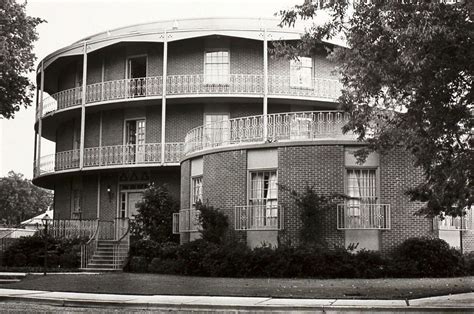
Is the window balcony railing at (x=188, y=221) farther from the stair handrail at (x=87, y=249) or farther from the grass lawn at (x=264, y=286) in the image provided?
the grass lawn at (x=264, y=286)

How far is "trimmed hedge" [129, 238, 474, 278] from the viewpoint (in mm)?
19125

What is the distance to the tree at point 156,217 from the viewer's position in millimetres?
26484

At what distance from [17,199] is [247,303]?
7274 centimetres

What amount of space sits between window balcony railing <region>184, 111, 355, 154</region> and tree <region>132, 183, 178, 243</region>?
2739 millimetres

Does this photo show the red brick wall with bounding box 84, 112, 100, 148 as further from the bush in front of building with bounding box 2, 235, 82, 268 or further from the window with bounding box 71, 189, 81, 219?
the bush in front of building with bounding box 2, 235, 82, 268

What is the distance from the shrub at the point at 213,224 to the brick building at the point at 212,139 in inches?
14.8

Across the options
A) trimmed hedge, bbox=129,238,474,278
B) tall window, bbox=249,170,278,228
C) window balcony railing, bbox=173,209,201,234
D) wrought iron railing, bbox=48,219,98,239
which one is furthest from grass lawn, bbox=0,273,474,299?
wrought iron railing, bbox=48,219,98,239

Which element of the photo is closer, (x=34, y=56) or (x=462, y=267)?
(x=462, y=267)

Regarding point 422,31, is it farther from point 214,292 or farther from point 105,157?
point 105,157

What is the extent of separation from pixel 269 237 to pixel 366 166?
12.5ft

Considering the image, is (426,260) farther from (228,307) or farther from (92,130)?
(92,130)

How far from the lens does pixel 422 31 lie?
12203 millimetres

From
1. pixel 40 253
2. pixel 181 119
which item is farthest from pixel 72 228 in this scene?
pixel 181 119

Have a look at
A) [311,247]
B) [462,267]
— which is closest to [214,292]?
[311,247]
